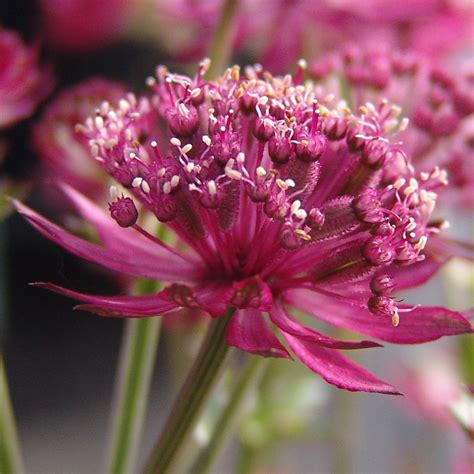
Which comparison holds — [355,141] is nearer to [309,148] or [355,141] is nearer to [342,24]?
[309,148]

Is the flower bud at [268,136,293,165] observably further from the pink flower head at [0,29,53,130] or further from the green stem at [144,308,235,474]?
the pink flower head at [0,29,53,130]

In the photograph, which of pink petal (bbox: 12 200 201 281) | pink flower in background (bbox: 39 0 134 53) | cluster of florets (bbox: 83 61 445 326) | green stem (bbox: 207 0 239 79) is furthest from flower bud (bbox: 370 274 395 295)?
pink flower in background (bbox: 39 0 134 53)

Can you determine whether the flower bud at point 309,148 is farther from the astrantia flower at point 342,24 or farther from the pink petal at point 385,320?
the astrantia flower at point 342,24

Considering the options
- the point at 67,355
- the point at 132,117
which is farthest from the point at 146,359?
the point at 67,355

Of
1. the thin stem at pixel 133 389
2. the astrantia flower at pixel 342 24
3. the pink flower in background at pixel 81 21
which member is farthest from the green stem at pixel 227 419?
the pink flower in background at pixel 81 21

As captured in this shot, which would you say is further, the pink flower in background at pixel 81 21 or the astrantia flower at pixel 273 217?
the pink flower in background at pixel 81 21

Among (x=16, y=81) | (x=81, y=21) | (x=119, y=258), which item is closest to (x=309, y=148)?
(x=119, y=258)
